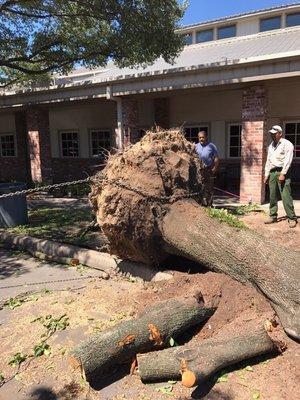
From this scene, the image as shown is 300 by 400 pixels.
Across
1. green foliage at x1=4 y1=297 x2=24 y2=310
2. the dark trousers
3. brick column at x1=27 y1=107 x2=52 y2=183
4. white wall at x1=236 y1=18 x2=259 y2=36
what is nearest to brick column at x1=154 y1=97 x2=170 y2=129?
brick column at x1=27 y1=107 x2=52 y2=183

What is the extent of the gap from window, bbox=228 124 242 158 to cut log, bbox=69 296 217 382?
36.4 ft

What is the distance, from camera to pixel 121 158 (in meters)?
5.73

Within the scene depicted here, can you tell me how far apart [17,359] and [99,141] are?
14235 mm

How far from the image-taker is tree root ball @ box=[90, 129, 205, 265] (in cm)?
532

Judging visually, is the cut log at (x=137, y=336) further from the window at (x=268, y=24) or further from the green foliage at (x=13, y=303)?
the window at (x=268, y=24)

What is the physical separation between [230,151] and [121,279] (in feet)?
32.2

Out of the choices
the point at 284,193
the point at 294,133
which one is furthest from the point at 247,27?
the point at 284,193

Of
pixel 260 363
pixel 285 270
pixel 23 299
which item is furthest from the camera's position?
pixel 23 299

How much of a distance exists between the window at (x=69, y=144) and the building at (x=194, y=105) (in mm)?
44

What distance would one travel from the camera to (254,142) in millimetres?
10320

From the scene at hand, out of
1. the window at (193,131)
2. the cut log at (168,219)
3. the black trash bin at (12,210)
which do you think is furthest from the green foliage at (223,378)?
the window at (193,131)

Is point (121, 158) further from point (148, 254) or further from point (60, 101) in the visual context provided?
point (60, 101)

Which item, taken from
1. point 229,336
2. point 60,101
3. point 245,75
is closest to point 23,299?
point 229,336

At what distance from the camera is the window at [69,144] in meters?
18.1
